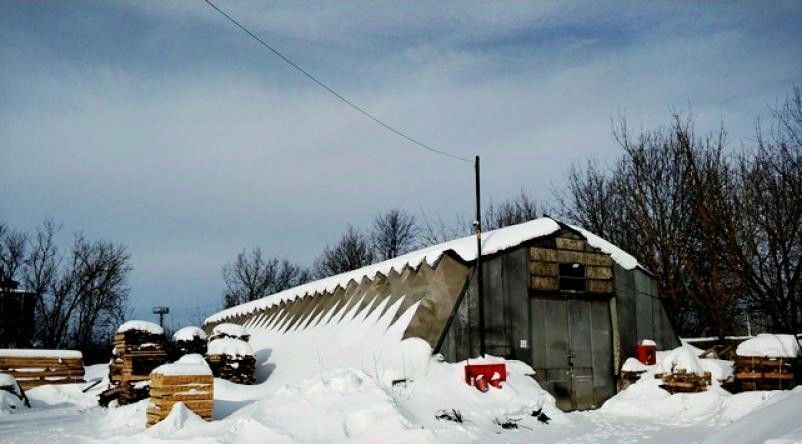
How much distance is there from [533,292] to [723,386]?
4705 mm

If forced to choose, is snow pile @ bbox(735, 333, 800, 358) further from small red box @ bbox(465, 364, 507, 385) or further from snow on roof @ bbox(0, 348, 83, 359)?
snow on roof @ bbox(0, 348, 83, 359)

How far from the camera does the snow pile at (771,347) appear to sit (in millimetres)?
13608

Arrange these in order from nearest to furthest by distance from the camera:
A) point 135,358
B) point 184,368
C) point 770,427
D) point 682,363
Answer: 1. point 770,427
2. point 184,368
3. point 682,363
4. point 135,358

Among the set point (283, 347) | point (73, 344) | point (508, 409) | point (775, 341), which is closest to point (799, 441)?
point (508, 409)

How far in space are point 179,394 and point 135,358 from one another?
17.4 ft

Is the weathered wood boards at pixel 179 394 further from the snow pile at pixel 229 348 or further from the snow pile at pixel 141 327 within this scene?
the snow pile at pixel 141 327

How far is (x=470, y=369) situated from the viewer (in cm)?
1299

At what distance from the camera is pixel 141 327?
1662 centimetres

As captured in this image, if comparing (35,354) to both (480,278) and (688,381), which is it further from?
(688,381)

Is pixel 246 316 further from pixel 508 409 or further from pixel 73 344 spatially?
pixel 73 344

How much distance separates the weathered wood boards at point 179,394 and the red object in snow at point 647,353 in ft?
35.2

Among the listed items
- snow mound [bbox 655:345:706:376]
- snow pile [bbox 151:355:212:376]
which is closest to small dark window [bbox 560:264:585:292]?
snow mound [bbox 655:345:706:376]

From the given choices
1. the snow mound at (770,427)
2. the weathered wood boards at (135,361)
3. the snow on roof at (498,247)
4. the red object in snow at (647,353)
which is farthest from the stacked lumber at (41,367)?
the snow mound at (770,427)

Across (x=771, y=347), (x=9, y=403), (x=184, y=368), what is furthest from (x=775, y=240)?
(x=9, y=403)
